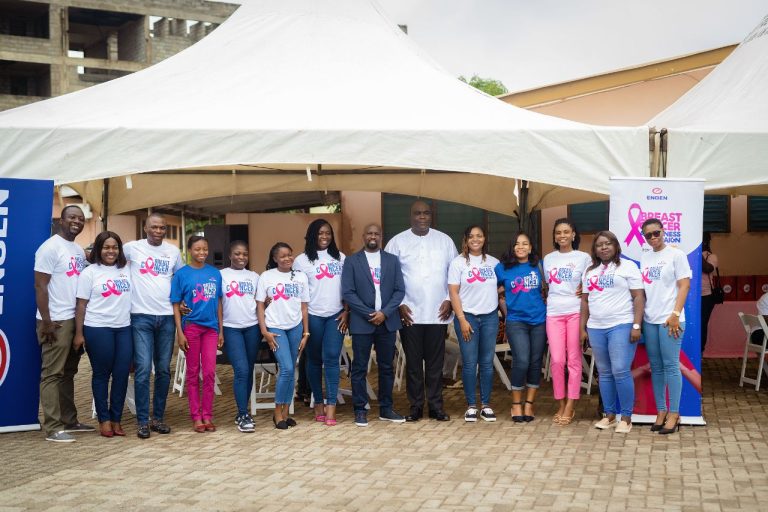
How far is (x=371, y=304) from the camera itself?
768 centimetres

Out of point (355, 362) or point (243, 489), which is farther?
point (355, 362)

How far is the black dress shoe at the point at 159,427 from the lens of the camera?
24.3 feet

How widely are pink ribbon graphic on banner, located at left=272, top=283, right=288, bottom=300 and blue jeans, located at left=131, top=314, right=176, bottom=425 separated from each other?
843 millimetres

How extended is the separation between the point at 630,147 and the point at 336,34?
3435 millimetres

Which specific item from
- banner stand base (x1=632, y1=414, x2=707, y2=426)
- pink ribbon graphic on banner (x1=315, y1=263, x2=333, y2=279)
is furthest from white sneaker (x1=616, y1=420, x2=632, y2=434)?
pink ribbon graphic on banner (x1=315, y1=263, x2=333, y2=279)

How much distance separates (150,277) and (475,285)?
2637mm

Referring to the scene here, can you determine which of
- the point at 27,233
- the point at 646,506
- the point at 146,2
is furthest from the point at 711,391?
the point at 146,2

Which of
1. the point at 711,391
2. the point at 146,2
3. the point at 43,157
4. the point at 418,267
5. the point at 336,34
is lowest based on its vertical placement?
the point at 711,391

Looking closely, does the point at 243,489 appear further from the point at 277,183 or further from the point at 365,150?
the point at 277,183

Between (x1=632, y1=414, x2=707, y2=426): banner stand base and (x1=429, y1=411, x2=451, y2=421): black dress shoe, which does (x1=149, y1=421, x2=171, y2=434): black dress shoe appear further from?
(x1=632, y1=414, x2=707, y2=426): banner stand base

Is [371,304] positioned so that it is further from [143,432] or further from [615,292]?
[143,432]

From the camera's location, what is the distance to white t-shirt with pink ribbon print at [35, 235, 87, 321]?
7.06 metres

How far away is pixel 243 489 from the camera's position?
18.1ft

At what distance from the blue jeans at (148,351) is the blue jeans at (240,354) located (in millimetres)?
462
